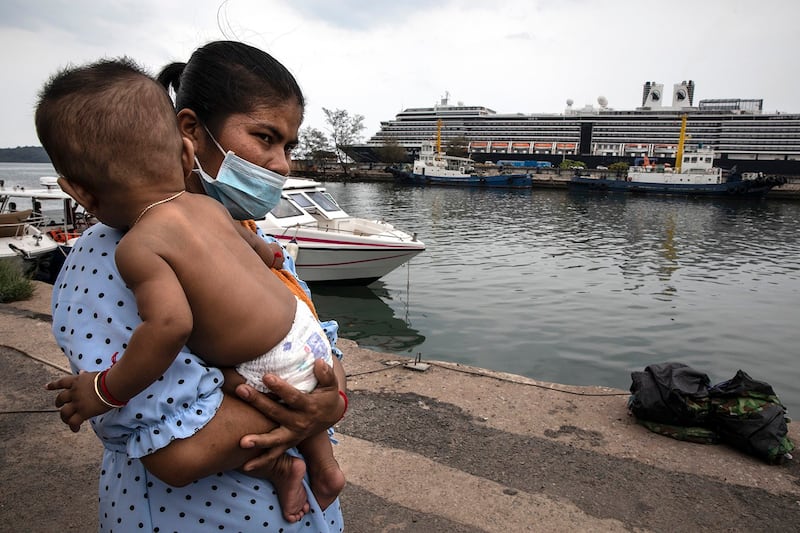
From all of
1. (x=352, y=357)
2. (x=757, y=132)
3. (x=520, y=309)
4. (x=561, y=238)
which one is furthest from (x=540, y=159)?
(x=352, y=357)

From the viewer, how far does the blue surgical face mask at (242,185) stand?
4.09ft

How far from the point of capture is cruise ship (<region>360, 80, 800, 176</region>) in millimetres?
73938

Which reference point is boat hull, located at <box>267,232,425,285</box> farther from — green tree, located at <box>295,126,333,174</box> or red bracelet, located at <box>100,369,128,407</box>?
green tree, located at <box>295,126,333,174</box>

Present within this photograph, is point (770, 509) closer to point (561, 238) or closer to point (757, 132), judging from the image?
point (561, 238)

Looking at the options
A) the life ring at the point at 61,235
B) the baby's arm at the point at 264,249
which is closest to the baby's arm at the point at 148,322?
the baby's arm at the point at 264,249

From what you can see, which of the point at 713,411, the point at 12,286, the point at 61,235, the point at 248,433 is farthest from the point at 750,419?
the point at 61,235

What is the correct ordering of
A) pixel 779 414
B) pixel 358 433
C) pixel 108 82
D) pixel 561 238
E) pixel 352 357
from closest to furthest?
pixel 108 82, pixel 358 433, pixel 779 414, pixel 352 357, pixel 561 238

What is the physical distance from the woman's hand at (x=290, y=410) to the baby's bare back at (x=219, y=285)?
0.08m

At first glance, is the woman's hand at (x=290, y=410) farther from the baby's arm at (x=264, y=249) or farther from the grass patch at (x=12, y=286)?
the grass patch at (x=12, y=286)

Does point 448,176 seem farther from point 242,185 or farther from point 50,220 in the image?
point 242,185

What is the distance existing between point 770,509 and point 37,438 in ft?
14.1

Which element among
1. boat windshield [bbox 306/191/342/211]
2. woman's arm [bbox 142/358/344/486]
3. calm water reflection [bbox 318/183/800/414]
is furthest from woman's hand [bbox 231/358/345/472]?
boat windshield [bbox 306/191/342/211]

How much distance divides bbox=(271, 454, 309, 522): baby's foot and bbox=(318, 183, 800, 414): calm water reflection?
624 centimetres

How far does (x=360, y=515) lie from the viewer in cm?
257
